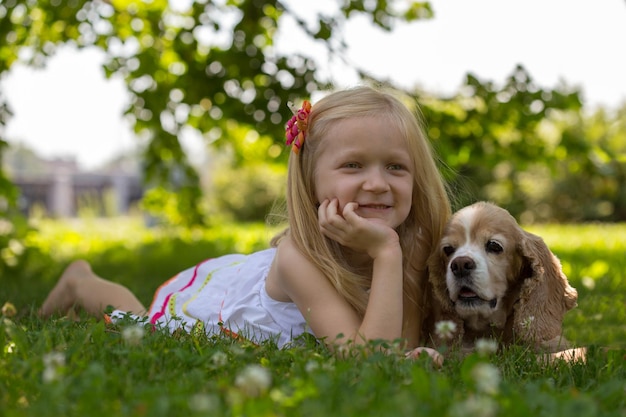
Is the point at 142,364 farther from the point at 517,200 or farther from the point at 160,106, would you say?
the point at 517,200

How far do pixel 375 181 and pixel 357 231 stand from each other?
0.28 m

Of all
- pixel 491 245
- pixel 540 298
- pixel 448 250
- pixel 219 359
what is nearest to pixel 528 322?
pixel 540 298

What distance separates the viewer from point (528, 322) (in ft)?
11.0

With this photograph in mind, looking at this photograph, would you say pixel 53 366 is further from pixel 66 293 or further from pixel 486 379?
pixel 66 293

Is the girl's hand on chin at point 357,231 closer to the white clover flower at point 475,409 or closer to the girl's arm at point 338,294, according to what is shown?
the girl's arm at point 338,294

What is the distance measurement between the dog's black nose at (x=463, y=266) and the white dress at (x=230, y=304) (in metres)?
0.77

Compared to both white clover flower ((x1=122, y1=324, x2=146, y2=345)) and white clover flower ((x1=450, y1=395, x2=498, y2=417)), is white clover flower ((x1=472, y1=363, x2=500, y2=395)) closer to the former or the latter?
white clover flower ((x1=450, y1=395, x2=498, y2=417))

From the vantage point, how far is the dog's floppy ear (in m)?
3.45

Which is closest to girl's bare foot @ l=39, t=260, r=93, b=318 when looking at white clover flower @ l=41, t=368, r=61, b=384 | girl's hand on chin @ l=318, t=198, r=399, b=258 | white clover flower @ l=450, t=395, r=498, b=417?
girl's hand on chin @ l=318, t=198, r=399, b=258

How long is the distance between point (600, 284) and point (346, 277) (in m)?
3.47

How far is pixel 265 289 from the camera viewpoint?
381 cm

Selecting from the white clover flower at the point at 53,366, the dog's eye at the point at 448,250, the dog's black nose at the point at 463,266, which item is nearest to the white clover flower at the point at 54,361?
the white clover flower at the point at 53,366

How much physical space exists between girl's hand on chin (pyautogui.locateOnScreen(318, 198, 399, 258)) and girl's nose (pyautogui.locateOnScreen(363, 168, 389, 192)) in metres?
0.11

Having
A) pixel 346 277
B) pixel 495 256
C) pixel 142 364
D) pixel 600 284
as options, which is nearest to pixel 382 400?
pixel 142 364
